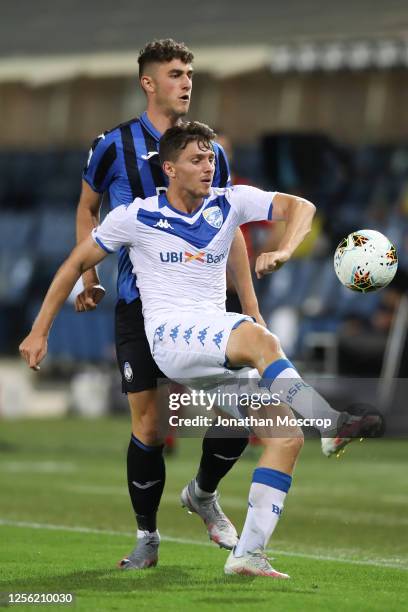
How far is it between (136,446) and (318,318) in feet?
47.3

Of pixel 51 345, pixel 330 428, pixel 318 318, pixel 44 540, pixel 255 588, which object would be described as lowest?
pixel 51 345

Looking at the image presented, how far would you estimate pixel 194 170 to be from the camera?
6.12m

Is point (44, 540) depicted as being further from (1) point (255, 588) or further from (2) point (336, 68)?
(2) point (336, 68)

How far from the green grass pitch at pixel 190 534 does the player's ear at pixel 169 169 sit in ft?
5.71

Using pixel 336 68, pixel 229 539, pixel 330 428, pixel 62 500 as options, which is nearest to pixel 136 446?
pixel 229 539

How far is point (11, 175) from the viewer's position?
30.8 meters

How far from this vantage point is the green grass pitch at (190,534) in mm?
5512

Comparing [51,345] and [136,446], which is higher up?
[136,446]

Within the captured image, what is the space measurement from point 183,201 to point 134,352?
0.79m

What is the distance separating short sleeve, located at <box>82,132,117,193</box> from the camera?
6648 mm

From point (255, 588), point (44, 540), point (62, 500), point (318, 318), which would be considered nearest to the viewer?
point (255, 588)

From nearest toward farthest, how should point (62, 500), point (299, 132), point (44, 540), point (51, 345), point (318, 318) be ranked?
point (44, 540)
point (62, 500)
point (318, 318)
point (299, 132)
point (51, 345)

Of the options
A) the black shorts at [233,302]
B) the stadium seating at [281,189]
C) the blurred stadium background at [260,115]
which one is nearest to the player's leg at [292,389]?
the black shorts at [233,302]

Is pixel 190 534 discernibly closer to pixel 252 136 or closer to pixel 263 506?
pixel 263 506
